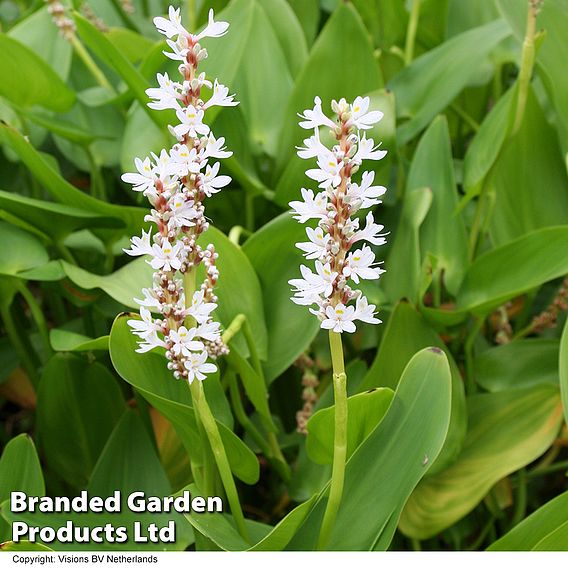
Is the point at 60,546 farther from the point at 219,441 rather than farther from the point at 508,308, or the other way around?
the point at 508,308

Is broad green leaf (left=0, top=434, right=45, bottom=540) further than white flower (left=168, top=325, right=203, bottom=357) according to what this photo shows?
Yes

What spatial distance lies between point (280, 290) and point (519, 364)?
0.96ft

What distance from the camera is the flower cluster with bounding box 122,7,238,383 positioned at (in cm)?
58

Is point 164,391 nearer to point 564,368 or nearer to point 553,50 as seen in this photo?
point 564,368

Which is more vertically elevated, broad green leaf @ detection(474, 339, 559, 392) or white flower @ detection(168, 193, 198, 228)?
white flower @ detection(168, 193, 198, 228)

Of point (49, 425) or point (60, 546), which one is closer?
point (60, 546)

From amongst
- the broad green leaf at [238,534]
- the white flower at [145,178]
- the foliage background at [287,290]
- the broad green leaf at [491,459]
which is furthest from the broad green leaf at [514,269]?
the white flower at [145,178]

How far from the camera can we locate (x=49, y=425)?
3.30 ft

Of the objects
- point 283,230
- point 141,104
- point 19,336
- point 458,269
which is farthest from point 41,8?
point 458,269

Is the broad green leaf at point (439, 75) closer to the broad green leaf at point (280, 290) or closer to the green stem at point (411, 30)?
the green stem at point (411, 30)

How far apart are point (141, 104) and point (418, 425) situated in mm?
486

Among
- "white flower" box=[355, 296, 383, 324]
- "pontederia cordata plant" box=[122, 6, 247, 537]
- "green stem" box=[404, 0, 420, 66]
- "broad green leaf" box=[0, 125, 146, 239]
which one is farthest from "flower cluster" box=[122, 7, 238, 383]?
"green stem" box=[404, 0, 420, 66]

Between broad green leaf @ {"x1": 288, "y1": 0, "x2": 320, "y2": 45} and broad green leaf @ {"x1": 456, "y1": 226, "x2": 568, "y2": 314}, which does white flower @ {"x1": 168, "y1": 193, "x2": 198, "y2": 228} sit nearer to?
broad green leaf @ {"x1": 456, "y1": 226, "x2": 568, "y2": 314}

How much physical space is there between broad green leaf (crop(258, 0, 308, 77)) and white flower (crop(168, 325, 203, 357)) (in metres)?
0.69
